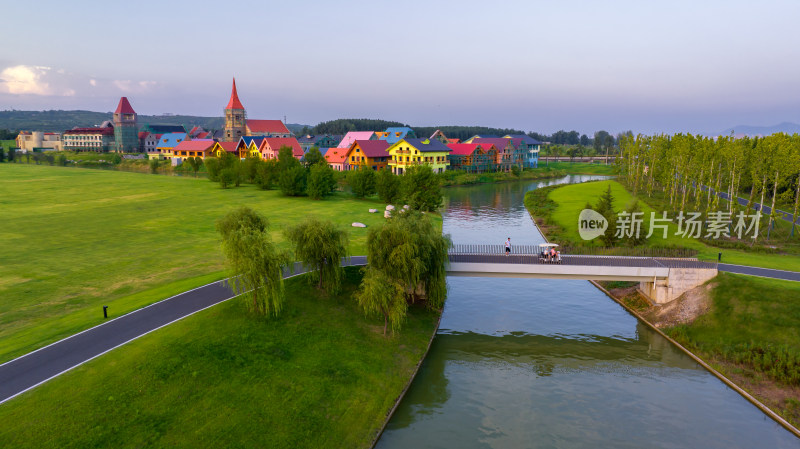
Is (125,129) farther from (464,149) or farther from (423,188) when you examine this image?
(423,188)

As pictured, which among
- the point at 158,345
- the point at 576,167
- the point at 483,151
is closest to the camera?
the point at 158,345

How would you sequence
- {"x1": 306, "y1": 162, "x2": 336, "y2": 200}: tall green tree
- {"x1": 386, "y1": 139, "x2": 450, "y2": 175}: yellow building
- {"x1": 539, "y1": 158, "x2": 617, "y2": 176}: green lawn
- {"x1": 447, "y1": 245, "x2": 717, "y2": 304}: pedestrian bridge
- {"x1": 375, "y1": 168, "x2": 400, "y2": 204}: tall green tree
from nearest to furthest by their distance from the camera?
{"x1": 447, "y1": 245, "x2": 717, "y2": 304}: pedestrian bridge, {"x1": 375, "y1": 168, "x2": 400, "y2": 204}: tall green tree, {"x1": 306, "y1": 162, "x2": 336, "y2": 200}: tall green tree, {"x1": 386, "y1": 139, "x2": 450, "y2": 175}: yellow building, {"x1": 539, "y1": 158, "x2": 617, "y2": 176}: green lawn

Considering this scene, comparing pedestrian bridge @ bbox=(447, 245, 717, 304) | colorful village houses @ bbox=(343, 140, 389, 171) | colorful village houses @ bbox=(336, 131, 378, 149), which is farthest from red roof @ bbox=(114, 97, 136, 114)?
pedestrian bridge @ bbox=(447, 245, 717, 304)

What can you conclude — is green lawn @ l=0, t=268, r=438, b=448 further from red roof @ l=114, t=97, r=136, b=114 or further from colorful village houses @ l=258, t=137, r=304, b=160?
red roof @ l=114, t=97, r=136, b=114

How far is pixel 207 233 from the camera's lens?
57719mm

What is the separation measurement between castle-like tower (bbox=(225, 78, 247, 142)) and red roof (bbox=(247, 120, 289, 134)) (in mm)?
3020

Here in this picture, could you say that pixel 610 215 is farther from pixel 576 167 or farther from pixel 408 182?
pixel 576 167

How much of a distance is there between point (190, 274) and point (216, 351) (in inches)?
635

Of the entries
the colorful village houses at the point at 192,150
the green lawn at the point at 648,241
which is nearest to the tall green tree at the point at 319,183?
the green lawn at the point at 648,241

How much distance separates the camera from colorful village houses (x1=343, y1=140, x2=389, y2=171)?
13325 centimetres

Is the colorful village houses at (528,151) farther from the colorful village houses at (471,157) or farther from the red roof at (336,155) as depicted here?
the red roof at (336,155)

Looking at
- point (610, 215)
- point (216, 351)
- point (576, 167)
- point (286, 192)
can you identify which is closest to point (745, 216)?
point (610, 215)

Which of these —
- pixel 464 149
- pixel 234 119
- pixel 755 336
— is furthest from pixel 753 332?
pixel 234 119

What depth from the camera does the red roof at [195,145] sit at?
156 m
